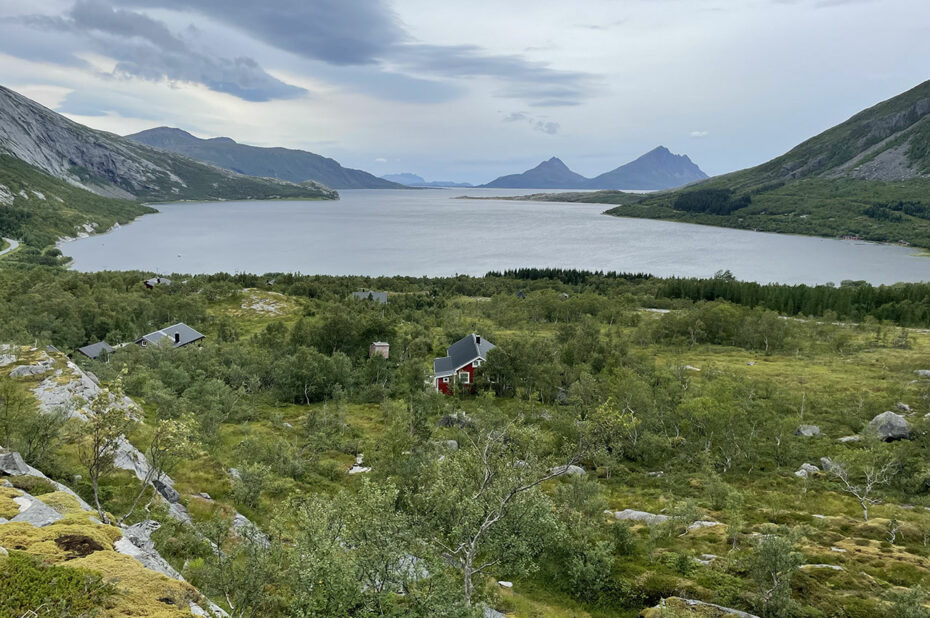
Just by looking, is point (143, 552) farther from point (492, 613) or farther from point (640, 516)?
point (640, 516)

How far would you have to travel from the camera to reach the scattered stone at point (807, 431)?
4553cm

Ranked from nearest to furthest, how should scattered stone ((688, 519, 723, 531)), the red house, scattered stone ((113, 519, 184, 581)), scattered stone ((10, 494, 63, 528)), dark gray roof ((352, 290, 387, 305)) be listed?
scattered stone ((113, 519, 184, 581))
scattered stone ((10, 494, 63, 528))
scattered stone ((688, 519, 723, 531))
the red house
dark gray roof ((352, 290, 387, 305))

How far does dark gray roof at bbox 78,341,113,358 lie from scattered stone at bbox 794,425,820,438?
3038 inches

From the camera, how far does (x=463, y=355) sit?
60.0 meters

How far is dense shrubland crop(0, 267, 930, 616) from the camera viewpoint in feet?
54.1

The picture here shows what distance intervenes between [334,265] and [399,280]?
127 ft

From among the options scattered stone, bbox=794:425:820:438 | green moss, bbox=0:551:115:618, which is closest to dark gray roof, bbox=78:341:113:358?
green moss, bbox=0:551:115:618

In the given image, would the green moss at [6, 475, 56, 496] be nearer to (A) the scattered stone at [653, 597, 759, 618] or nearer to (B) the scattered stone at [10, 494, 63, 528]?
(B) the scattered stone at [10, 494, 63, 528]

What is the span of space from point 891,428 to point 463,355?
1641 inches

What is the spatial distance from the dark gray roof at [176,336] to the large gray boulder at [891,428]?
78536mm

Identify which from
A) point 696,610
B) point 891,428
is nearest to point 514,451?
point 696,610

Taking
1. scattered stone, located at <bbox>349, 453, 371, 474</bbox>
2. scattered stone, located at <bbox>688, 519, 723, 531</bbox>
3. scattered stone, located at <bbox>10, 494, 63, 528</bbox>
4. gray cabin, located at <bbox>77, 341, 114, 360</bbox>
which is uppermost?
scattered stone, located at <bbox>10, 494, 63, 528</bbox>

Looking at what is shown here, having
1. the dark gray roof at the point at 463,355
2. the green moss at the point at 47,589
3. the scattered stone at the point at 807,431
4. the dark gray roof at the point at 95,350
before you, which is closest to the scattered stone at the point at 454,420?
the dark gray roof at the point at 463,355

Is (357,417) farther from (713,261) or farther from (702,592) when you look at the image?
(713,261)
